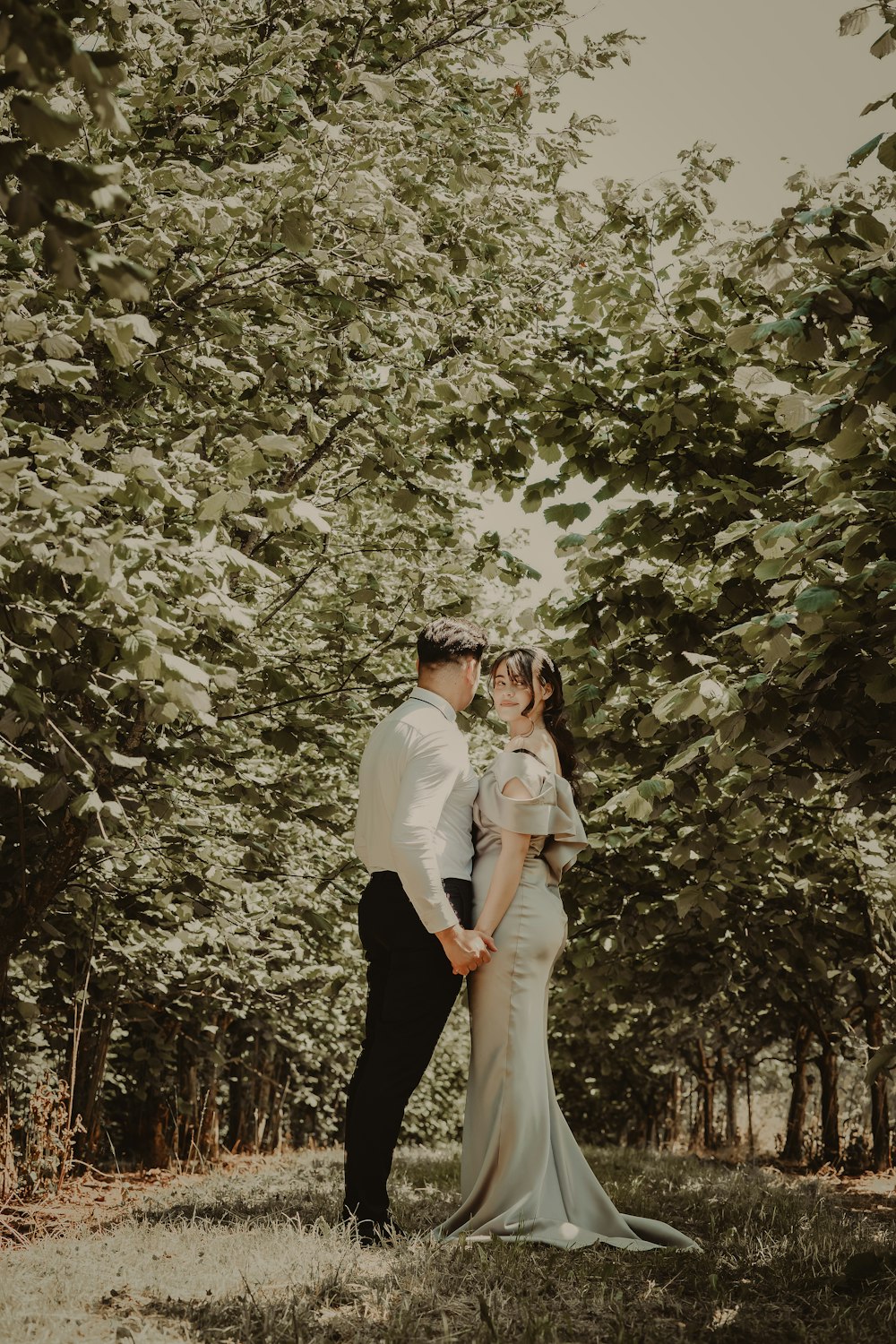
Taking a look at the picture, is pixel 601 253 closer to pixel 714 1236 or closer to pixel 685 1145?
pixel 714 1236

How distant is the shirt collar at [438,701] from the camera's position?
181 inches

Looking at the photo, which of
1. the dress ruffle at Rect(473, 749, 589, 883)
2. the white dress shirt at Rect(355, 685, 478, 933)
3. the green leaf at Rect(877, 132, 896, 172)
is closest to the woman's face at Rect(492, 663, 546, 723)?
the dress ruffle at Rect(473, 749, 589, 883)

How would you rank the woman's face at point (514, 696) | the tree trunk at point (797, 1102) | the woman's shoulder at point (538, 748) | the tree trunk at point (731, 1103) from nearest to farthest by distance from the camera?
Answer: the woman's shoulder at point (538, 748)
the woman's face at point (514, 696)
the tree trunk at point (797, 1102)
the tree trunk at point (731, 1103)

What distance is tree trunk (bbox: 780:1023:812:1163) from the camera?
14.2 m

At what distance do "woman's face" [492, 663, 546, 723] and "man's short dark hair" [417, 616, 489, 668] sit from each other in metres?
0.29

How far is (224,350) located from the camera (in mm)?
6148

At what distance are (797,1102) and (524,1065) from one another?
12.3 meters

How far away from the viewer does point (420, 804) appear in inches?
168

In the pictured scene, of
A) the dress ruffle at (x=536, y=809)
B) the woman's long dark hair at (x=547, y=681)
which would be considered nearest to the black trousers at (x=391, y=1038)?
the dress ruffle at (x=536, y=809)

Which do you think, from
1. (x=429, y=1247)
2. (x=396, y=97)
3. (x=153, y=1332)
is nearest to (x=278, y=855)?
(x=429, y=1247)

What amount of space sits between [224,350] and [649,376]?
2.44m

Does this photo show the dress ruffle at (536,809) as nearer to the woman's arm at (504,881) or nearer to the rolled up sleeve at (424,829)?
the woman's arm at (504,881)

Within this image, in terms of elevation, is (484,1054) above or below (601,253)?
below

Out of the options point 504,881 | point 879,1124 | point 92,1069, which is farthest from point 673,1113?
point 504,881
